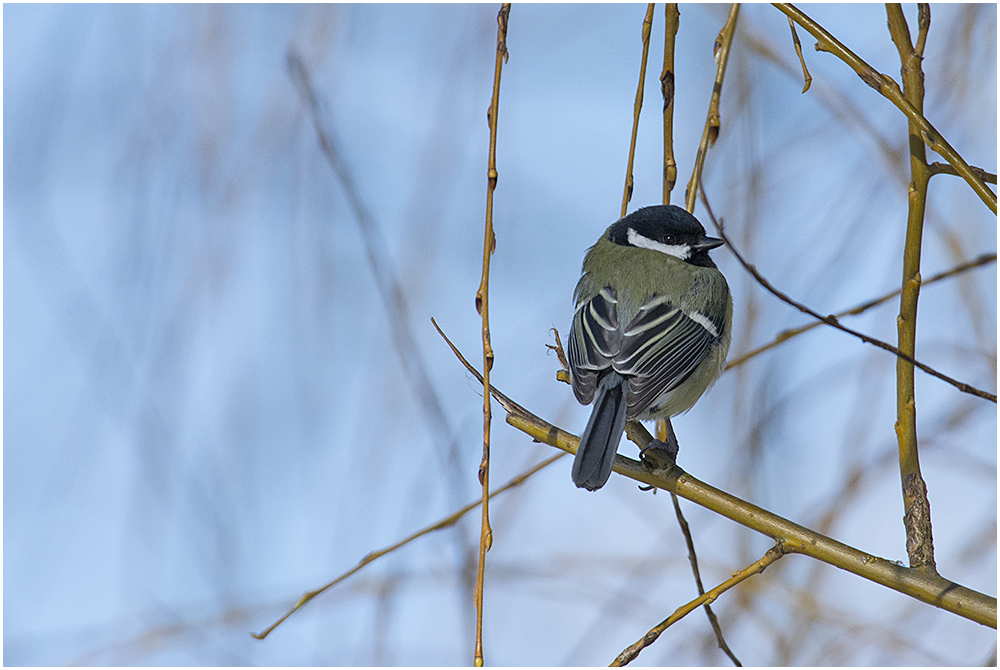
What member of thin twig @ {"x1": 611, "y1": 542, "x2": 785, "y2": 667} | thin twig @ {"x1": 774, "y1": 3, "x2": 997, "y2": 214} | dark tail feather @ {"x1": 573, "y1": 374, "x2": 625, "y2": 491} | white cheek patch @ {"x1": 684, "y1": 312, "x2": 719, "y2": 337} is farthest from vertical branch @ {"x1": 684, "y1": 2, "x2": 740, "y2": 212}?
white cheek patch @ {"x1": 684, "y1": 312, "x2": 719, "y2": 337}

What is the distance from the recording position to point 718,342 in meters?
2.20

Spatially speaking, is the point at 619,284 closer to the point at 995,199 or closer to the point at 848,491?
the point at 848,491

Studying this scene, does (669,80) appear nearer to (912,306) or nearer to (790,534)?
(912,306)

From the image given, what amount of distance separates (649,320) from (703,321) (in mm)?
177

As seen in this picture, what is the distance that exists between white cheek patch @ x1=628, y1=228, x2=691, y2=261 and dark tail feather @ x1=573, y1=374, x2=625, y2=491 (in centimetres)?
→ 63

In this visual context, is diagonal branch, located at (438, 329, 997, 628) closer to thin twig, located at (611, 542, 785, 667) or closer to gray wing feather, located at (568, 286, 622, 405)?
thin twig, located at (611, 542, 785, 667)

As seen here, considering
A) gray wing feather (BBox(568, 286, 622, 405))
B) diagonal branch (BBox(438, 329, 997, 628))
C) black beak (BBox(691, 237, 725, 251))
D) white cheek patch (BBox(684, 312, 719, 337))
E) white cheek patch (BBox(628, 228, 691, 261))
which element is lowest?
diagonal branch (BBox(438, 329, 997, 628))

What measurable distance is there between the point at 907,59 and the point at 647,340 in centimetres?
90

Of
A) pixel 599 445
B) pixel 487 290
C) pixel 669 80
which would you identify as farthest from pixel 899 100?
pixel 599 445

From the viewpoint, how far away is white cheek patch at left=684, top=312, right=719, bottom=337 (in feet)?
7.12

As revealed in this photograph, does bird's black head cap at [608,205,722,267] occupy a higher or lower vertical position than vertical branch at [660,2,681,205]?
higher

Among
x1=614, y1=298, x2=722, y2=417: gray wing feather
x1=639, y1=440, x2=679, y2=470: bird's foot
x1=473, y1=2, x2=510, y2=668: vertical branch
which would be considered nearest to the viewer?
x1=473, y1=2, x2=510, y2=668: vertical branch

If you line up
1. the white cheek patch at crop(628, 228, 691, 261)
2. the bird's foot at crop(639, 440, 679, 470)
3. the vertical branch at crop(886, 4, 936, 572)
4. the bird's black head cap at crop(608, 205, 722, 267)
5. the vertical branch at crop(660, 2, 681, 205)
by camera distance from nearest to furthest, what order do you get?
the vertical branch at crop(886, 4, 936, 572)
the vertical branch at crop(660, 2, 681, 205)
the bird's foot at crop(639, 440, 679, 470)
the bird's black head cap at crop(608, 205, 722, 267)
the white cheek patch at crop(628, 228, 691, 261)

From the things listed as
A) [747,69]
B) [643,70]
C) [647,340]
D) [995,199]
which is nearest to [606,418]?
[647,340]
